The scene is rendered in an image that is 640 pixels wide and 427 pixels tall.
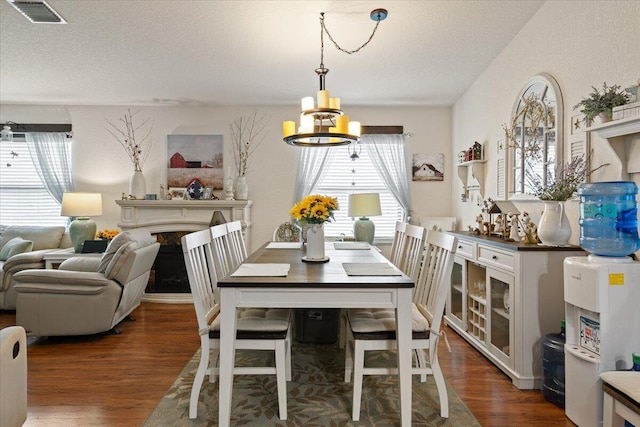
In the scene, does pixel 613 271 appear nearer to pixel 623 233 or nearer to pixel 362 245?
pixel 623 233

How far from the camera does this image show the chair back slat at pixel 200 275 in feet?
6.71

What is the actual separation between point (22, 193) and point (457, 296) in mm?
5783

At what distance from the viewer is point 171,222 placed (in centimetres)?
478

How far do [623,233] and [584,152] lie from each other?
69 centimetres

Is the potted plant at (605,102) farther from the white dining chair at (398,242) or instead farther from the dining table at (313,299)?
the white dining chair at (398,242)

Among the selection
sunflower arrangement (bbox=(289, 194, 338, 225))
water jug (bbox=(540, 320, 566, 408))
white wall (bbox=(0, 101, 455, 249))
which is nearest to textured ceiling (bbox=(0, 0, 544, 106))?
white wall (bbox=(0, 101, 455, 249))

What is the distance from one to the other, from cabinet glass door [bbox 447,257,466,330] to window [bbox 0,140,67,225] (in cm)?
514

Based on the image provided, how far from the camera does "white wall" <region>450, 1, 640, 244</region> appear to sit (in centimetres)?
212

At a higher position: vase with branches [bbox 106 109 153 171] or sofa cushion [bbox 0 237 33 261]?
vase with branches [bbox 106 109 153 171]

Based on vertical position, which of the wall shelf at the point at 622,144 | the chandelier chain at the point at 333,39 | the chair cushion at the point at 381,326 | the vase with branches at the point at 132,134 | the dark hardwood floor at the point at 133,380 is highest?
the chandelier chain at the point at 333,39

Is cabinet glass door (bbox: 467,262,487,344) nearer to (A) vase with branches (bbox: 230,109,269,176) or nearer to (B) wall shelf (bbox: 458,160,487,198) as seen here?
(B) wall shelf (bbox: 458,160,487,198)

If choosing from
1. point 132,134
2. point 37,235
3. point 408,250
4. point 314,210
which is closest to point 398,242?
point 408,250

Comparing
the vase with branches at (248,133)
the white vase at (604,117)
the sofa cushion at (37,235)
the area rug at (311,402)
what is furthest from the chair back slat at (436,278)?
the sofa cushion at (37,235)

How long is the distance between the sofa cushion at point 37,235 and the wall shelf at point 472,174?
5205 mm
